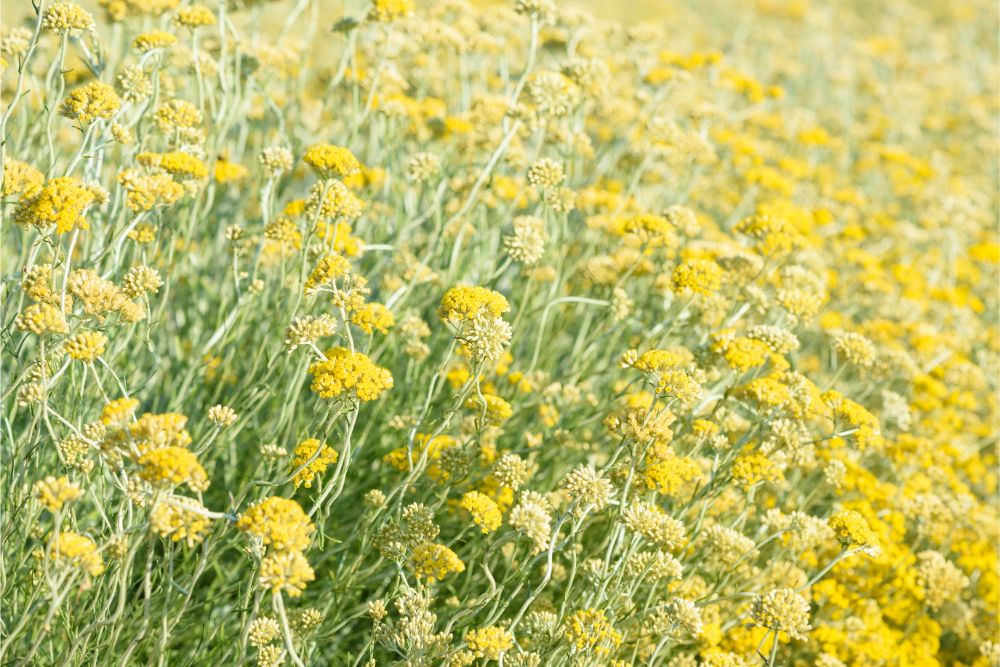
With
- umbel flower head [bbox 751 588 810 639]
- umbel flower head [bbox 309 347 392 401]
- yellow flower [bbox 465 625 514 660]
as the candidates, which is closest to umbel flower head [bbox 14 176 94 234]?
umbel flower head [bbox 309 347 392 401]

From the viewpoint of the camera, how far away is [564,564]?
3873 millimetres

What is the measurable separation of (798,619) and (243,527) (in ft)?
6.39

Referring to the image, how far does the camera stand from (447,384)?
4.46m

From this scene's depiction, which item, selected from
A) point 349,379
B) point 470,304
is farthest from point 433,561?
point 470,304

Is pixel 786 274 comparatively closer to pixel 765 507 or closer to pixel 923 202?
pixel 765 507

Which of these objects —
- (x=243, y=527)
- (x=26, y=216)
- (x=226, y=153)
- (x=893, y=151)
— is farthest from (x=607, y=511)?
(x=893, y=151)

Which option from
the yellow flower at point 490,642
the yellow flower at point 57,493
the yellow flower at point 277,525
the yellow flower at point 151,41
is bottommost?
the yellow flower at point 490,642

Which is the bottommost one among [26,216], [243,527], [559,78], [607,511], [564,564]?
[564,564]

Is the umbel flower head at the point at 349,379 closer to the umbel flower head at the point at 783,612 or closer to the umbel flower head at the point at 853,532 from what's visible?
the umbel flower head at the point at 783,612

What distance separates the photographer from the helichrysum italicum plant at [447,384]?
113 inches

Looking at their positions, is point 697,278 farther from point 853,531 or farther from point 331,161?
point 331,161

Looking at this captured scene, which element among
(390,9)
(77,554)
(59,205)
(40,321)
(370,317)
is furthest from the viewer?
(390,9)

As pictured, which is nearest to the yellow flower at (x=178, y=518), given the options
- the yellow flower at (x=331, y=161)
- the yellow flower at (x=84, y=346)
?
the yellow flower at (x=84, y=346)

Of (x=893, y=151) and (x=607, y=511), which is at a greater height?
(x=893, y=151)
